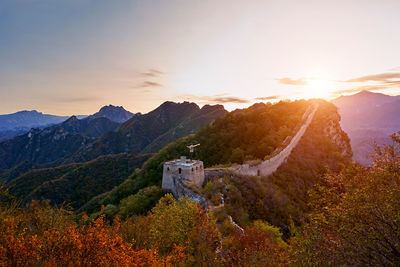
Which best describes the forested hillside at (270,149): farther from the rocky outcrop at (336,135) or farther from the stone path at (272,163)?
the stone path at (272,163)

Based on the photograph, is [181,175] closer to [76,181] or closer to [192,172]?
[192,172]

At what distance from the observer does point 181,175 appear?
24.7m

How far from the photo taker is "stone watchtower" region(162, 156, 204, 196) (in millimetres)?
24062

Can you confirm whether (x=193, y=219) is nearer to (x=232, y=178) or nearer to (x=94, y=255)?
(x=94, y=255)

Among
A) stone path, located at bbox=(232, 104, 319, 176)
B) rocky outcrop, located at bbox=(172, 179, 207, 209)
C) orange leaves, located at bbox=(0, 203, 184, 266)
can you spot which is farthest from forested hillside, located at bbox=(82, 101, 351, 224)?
orange leaves, located at bbox=(0, 203, 184, 266)

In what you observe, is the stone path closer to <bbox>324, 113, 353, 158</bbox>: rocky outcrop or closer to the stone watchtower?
<bbox>324, 113, 353, 158</bbox>: rocky outcrop

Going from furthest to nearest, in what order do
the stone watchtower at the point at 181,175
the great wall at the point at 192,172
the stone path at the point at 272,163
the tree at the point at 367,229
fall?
the stone path at the point at 272,163 → the stone watchtower at the point at 181,175 → the great wall at the point at 192,172 → the tree at the point at 367,229

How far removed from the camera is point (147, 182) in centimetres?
4509

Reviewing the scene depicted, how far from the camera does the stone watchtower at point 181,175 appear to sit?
2406 centimetres

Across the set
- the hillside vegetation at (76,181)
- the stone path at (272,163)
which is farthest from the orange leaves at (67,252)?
the hillside vegetation at (76,181)

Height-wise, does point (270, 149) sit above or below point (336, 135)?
above

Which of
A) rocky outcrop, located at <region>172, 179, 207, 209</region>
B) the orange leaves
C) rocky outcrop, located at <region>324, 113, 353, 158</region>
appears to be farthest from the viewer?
rocky outcrop, located at <region>324, 113, 353, 158</region>

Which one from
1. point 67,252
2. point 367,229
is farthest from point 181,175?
point 367,229

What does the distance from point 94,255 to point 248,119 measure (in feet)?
189
